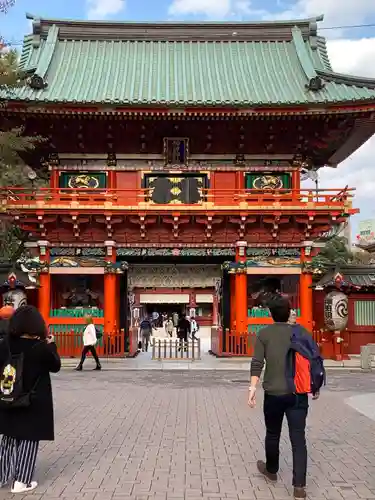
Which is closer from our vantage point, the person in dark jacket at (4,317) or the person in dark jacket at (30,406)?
the person in dark jacket at (30,406)

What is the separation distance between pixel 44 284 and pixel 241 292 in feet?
24.2

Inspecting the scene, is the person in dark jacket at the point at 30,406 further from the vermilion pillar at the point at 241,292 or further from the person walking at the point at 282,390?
the vermilion pillar at the point at 241,292

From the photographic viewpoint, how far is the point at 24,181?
28484mm

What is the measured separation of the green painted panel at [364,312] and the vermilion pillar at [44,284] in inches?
468

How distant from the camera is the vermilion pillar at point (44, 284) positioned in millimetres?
22359

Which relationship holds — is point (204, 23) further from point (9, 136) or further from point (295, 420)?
point (295, 420)

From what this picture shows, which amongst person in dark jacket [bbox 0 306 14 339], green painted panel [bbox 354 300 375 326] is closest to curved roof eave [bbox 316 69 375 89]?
green painted panel [bbox 354 300 375 326]

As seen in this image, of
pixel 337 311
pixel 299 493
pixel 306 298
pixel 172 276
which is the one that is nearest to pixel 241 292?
pixel 306 298

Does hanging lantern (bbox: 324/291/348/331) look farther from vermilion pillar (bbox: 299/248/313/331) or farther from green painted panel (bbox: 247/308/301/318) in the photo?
green painted panel (bbox: 247/308/301/318)

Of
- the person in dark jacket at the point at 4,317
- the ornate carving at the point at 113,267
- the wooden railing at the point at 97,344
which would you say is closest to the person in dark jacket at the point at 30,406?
the person in dark jacket at the point at 4,317

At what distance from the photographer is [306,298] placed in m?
22.9

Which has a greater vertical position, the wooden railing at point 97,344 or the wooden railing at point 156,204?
the wooden railing at point 156,204

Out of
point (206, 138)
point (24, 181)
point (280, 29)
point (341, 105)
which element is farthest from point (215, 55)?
point (24, 181)

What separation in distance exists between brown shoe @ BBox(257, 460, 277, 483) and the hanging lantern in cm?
1573
